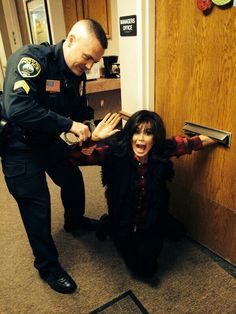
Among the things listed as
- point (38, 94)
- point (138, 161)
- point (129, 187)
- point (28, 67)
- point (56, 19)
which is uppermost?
point (56, 19)

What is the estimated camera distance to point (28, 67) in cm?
107

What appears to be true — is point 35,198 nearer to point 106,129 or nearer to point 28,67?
point 106,129

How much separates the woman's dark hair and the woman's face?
0.01m

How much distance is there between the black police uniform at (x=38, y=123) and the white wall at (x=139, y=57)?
0.30 metres

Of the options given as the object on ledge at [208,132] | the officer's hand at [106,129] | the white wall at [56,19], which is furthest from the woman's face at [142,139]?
the white wall at [56,19]

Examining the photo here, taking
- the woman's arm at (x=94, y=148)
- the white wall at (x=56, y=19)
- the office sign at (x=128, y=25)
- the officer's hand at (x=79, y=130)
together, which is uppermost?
the white wall at (x=56, y=19)

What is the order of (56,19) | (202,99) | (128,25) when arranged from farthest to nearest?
(56,19) < (128,25) < (202,99)

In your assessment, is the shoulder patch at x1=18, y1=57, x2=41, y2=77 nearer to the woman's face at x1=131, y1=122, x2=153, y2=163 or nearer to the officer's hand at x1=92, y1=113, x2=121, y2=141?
the officer's hand at x1=92, y1=113, x2=121, y2=141

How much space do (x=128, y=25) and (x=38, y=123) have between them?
2.48 ft

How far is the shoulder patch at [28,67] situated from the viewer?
106 centimetres

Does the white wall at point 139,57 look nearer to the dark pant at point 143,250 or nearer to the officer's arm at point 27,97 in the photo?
the officer's arm at point 27,97

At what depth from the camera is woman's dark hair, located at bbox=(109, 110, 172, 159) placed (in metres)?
1.27

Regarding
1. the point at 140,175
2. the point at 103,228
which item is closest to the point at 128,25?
the point at 140,175

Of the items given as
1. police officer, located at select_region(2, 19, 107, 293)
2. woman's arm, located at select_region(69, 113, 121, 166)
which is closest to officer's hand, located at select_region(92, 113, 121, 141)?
woman's arm, located at select_region(69, 113, 121, 166)
